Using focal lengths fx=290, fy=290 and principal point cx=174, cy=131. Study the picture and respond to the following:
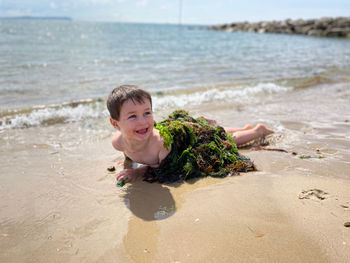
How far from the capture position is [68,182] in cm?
321

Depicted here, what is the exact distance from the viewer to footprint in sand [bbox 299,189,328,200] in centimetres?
260

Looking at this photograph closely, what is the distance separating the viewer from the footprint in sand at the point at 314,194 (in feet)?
8.53

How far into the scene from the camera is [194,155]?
3.43 metres

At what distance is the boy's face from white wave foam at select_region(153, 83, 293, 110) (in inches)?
149

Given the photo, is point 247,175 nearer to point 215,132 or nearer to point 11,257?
point 215,132

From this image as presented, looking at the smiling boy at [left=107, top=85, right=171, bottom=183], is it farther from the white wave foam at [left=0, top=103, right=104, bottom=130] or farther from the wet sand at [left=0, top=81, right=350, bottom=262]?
the white wave foam at [left=0, top=103, right=104, bottom=130]

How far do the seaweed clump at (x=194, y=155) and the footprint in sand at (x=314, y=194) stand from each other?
0.77 meters

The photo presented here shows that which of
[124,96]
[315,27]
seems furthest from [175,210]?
[315,27]

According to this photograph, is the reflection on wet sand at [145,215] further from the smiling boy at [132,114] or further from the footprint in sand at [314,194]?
the footprint in sand at [314,194]

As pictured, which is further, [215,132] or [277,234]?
[215,132]

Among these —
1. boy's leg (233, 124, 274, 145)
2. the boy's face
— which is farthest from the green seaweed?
boy's leg (233, 124, 274, 145)

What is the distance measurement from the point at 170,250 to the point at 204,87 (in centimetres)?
731

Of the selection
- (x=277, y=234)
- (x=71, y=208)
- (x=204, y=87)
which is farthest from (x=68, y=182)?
(x=204, y=87)

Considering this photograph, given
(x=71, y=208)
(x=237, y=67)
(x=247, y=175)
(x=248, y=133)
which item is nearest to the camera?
(x=71, y=208)
